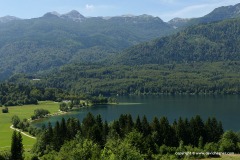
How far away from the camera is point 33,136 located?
124 m

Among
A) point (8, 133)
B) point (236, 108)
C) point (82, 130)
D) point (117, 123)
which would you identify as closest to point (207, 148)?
point (117, 123)

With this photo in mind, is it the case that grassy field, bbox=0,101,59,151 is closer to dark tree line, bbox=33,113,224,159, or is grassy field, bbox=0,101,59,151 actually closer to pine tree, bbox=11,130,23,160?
dark tree line, bbox=33,113,224,159

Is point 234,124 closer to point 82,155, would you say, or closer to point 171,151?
point 171,151

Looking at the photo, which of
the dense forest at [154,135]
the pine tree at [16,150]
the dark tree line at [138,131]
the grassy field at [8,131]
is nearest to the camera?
the pine tree at [16,150]

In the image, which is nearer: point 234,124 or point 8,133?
point 8,133

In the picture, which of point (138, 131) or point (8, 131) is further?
point (8, 131)

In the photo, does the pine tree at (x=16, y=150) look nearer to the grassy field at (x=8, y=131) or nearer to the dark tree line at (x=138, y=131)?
the dark tree line at (x=138, y=131)

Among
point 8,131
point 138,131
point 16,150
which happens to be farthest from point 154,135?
point 8,131

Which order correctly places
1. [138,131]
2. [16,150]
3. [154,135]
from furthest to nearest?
[154,135] < [138,131] < [16,150]

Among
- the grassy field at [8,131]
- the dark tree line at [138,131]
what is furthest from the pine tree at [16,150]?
the grassy field at [8,131]

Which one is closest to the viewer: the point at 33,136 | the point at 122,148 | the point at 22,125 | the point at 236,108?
the point at 122,148

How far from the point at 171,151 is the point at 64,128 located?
2488cm

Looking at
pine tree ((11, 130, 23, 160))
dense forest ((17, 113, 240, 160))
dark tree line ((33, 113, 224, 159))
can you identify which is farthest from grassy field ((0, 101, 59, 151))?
pine tree ((11, 130, 23, 160))

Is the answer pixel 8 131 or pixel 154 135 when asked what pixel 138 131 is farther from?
pixel 8 131
